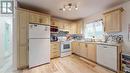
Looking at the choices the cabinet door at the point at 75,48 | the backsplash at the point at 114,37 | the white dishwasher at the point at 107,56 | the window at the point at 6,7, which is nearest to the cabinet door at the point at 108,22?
the backsplash at the point at 114,37

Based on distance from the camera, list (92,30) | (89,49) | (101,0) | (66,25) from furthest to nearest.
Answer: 1. (66,25)
2. (92,30)
3. (89,49)
4. (101,0)

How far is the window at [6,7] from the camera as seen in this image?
390cm

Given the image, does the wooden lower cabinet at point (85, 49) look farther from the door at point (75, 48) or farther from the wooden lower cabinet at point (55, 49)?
the wooden lower cabinet at point (55, 49)

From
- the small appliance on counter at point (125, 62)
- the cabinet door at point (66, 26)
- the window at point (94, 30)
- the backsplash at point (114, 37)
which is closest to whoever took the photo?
the small appliance on counter at point (125, 62)

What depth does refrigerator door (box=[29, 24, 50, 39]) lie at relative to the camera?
3758 mm

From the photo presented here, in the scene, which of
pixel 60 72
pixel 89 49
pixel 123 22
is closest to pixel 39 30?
pixel 60 72

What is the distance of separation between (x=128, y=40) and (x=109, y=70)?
117 centimetres

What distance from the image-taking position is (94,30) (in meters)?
5.52

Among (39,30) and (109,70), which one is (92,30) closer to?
(109,70)

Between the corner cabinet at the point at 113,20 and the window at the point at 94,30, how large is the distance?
811 millimetres

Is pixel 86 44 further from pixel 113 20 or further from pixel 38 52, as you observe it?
pixel 38 52

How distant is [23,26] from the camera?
3.67m

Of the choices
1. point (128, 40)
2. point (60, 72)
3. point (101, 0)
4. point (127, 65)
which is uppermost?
point (101, 0)

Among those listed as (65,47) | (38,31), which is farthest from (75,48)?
(38,31)
